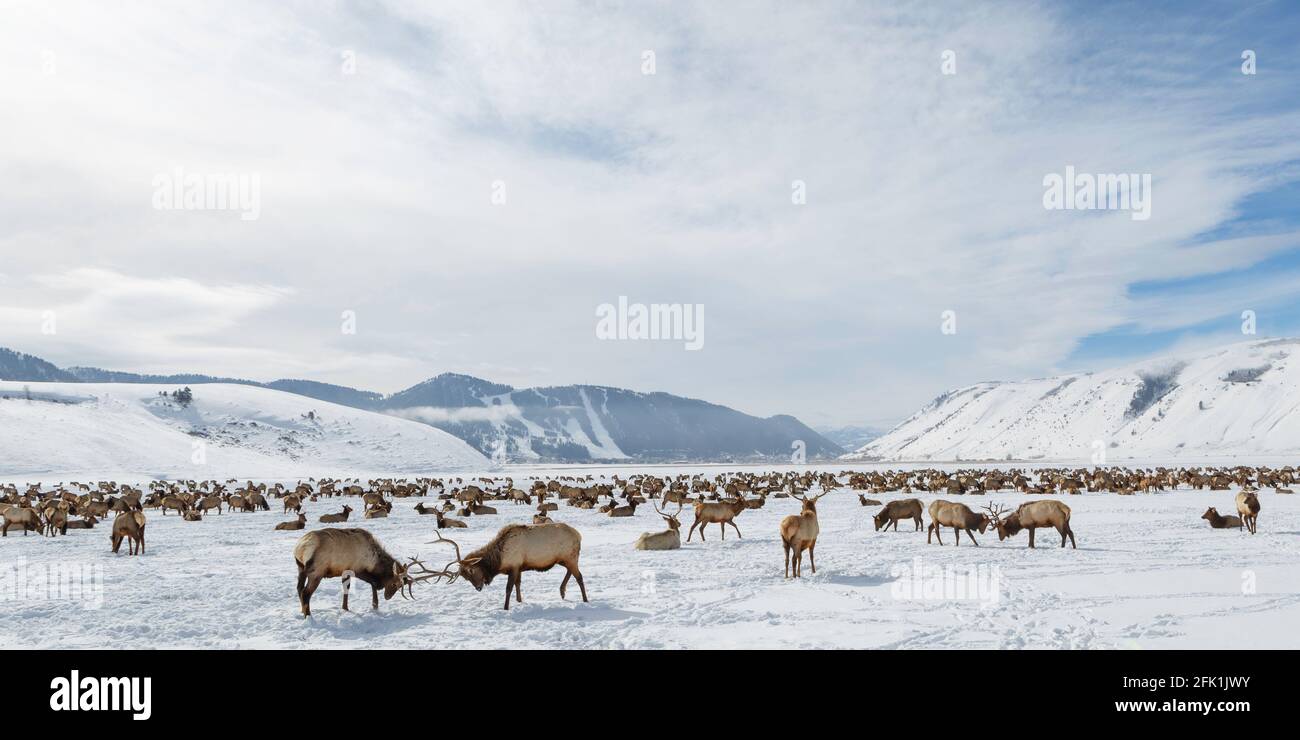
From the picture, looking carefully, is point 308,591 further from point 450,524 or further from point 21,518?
point 21,518

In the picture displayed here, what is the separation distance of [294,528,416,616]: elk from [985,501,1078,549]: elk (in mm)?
14923

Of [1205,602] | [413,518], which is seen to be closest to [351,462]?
Answer: [413,518]

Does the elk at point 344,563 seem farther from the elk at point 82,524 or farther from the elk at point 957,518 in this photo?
the elk at point 82,524

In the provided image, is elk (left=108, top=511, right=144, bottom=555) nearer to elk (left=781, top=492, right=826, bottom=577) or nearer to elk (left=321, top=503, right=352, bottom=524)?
elk (left=321, top=503, right=352, bottom=524)

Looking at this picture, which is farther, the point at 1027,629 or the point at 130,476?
the point at 130,476

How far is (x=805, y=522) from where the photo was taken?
14.4 meters

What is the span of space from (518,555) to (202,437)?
10771cm

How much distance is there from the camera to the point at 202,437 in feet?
332

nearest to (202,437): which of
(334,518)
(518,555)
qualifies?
(334,518)

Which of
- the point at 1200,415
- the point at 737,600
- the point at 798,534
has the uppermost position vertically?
the point at 798,534

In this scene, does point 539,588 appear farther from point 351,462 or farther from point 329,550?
point 351,462

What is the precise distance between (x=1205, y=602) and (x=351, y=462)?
362 ft

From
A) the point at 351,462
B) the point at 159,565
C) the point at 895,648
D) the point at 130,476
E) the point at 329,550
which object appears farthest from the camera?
the point at 351,462

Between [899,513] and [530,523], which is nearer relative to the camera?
[899,513]
